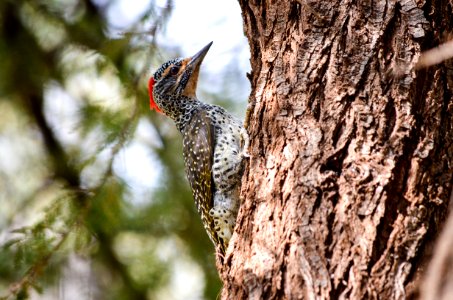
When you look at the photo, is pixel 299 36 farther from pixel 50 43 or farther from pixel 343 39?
pixel 50 43

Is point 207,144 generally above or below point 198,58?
below

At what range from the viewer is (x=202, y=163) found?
4781 mm

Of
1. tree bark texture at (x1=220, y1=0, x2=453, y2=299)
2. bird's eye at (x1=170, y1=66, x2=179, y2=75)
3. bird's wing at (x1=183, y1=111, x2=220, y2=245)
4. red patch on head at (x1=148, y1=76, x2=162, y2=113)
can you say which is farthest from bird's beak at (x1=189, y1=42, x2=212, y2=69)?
tree bark texture at (x1=220, y1=0, x2=453, y2=299)

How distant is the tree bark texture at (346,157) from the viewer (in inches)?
110

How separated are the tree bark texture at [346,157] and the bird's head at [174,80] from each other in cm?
221

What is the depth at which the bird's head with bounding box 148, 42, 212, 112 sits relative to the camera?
548 cm

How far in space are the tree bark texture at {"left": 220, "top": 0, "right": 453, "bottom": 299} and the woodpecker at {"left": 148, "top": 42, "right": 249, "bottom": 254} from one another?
104 centimetres

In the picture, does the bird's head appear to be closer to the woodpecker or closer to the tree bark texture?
the woodpecker

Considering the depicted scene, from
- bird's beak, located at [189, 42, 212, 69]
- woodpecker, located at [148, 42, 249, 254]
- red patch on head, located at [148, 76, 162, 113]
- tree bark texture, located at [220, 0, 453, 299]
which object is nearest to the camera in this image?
tree bark texture, located at [220, 0, 453, 299]

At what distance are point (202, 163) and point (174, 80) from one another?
3.33 ft

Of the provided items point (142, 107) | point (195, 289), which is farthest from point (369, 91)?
point (195, 289)

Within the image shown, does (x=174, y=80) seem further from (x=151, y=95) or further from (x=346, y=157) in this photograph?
(x=346, y=157)

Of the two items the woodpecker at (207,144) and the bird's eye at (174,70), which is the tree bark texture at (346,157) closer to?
the woodpecker at (207,144)

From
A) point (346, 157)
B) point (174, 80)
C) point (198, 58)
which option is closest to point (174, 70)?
point (174, 80)
